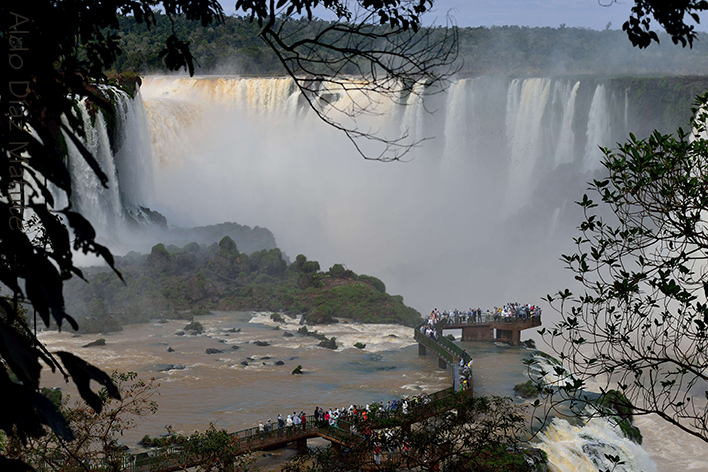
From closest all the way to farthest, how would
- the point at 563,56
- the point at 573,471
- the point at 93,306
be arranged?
the point at 573,471
the point at 93,306
the point at 563,56

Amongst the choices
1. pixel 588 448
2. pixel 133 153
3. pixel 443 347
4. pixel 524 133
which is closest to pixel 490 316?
pixel 443 347

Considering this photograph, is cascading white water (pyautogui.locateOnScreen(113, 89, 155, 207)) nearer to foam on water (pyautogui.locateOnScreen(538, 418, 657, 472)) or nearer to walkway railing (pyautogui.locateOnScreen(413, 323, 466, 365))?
walkway railing (pyautogui.locateOnScreen(413, 323, 466, 365))

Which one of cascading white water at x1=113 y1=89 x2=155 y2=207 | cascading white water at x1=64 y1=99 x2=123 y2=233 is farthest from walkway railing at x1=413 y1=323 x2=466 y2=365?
cascading white water at x1=113 y1=89 x2=155 y2=207

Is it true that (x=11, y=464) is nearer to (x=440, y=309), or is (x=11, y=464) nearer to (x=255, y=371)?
(x=255, y=371)

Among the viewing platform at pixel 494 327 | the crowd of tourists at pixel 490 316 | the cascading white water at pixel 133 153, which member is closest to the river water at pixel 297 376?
the viewing platform at pixel 494 327

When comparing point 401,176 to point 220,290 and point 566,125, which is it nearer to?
point 566,125

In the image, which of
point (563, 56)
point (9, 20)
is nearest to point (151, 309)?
point (9, 20)

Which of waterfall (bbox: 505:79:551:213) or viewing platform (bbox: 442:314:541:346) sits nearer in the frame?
viewing platform (bbox: 442:314:541:346)
